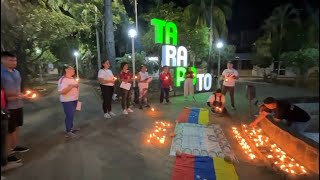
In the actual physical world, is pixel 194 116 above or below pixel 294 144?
below

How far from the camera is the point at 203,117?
962cm

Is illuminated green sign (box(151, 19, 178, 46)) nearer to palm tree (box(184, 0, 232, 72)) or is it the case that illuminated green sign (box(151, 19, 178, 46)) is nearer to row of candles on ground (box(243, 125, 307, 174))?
row of candles on ground (box(243, 125, 307, 174))

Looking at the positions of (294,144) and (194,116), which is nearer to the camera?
(294,144)

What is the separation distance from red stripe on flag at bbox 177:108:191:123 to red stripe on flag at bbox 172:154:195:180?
3.30 m

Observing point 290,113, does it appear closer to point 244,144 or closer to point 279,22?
point 244,144

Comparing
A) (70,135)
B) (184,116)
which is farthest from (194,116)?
(70,135)

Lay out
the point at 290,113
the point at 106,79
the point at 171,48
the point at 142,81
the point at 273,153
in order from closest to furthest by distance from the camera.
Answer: the point at 273,153
the point at 290,113
the point at 106,79
the point at 142,81
the point at 171,48

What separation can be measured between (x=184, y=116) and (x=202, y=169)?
4.78 meters

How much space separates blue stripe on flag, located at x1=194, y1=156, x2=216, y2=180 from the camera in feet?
15.7

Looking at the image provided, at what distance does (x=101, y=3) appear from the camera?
1641 cm

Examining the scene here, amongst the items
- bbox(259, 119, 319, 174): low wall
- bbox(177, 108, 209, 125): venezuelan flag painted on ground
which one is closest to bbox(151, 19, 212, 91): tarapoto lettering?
bbox(177, 108, 209, 125): venezuelan flag painted on ground

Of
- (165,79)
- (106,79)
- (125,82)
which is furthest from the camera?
(165,79)

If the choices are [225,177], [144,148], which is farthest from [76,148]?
[225,177]

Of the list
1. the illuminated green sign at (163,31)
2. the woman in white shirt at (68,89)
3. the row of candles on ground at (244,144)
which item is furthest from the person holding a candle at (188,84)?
the woman in white shirt at (68,89)
